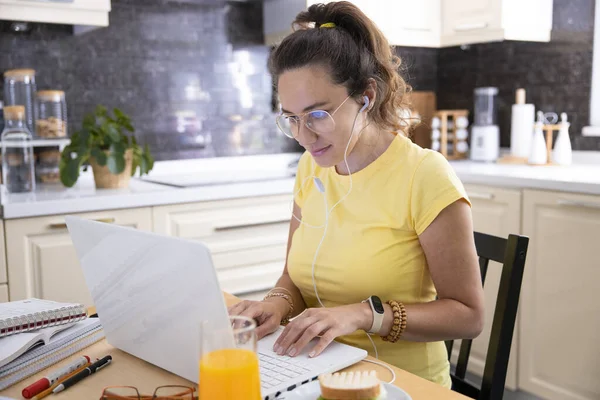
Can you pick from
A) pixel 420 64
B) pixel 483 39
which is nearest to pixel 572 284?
pixel 483 39

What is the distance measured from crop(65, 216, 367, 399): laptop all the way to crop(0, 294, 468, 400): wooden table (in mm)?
13

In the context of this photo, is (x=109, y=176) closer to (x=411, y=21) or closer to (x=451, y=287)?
(x=411, y=21)

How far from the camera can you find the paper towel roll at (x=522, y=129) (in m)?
3.06

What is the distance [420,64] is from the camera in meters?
3.66

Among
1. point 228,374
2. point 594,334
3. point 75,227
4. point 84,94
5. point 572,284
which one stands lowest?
point 594,334

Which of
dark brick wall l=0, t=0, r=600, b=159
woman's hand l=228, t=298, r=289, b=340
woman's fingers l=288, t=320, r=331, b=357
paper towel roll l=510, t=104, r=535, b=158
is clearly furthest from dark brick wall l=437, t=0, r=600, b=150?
woman's fingers l=288, t=320, r=331, b=357

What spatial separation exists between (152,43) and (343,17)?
5.82 ft

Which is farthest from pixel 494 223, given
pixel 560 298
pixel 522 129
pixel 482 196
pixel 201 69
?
pixel 201 69

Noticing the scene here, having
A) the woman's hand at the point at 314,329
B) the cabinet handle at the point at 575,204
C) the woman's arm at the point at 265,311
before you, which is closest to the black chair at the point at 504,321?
the woman's hand at the point at 314,329

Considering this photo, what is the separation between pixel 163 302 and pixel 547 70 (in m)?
2.65

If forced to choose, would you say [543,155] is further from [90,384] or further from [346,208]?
[90,384]

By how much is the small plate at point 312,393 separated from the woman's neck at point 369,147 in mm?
632

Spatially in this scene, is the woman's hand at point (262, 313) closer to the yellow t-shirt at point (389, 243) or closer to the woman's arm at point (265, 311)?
the woman's arm at point (265, 311)

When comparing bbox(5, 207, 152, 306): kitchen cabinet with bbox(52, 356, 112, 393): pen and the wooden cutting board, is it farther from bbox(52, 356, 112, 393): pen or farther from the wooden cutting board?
the wooden cutting board
